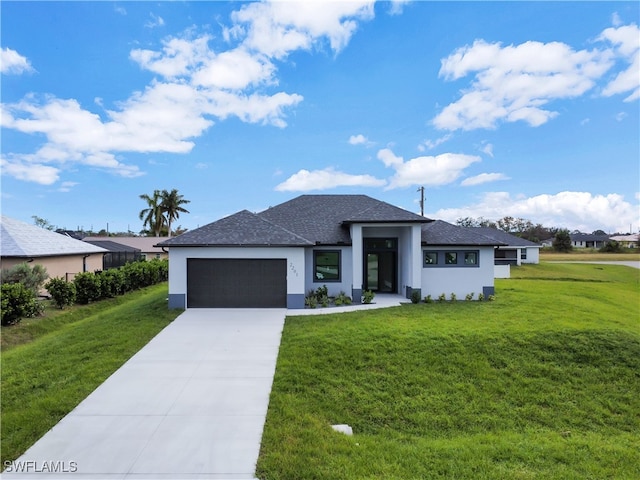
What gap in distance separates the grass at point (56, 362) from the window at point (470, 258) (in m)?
12.5

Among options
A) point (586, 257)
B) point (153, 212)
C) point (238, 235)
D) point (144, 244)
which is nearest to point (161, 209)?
point (153, 212)

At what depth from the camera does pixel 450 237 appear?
560 inches

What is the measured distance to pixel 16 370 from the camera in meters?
7.27

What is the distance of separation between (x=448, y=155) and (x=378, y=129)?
20.8 feet

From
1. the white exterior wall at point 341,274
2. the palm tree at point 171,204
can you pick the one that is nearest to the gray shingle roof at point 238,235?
the white exterior wall at point 341,274

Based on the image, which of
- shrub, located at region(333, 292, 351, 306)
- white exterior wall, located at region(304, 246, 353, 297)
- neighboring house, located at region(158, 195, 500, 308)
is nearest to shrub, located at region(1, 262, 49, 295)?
neighboring house, located at region(158, 195, 500, 308)

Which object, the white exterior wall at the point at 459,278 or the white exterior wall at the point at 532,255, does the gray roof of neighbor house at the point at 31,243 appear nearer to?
the white exterior wall at the point at 459,278

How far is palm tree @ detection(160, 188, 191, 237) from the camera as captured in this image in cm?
5016

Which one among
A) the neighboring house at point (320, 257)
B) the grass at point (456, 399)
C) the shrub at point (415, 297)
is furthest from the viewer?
the shrub at point (415, 297)

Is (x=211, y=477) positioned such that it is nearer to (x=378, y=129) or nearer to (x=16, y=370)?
(x=16, y=370)

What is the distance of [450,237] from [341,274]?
540 cm

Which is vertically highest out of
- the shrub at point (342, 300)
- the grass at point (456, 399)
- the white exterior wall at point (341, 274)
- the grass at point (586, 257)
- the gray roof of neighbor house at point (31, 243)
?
the gray roof of neighbor house at point (31, 243)

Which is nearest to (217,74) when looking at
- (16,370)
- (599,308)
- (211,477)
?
(16,370)

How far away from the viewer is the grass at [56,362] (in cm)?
502
